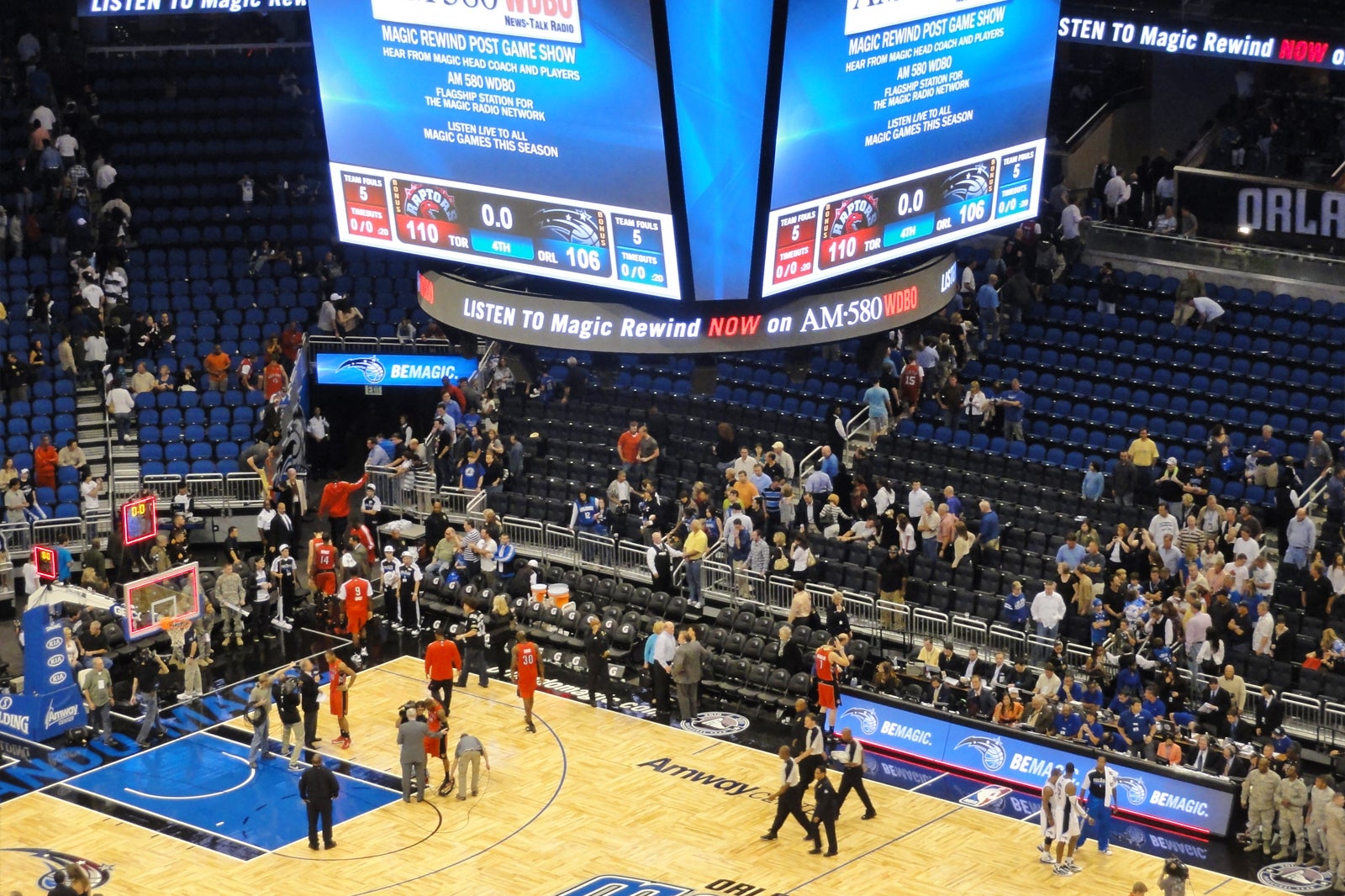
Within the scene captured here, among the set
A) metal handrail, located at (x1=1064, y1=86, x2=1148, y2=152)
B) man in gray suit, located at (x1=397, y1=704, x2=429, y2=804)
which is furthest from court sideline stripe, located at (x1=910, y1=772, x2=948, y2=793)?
metal handrail, located at (x1=1064, y1=86, x2=1148, y2=152)

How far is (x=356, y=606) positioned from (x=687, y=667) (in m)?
5.76

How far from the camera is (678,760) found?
28594mm

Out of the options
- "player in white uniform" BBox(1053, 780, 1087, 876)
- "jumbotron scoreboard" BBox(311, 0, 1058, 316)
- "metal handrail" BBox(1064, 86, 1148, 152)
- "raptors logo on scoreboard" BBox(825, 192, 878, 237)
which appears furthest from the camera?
"metal handrail" BBox(1064, 86, 1148, 152)

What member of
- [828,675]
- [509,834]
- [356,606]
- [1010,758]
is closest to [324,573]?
[356,606]

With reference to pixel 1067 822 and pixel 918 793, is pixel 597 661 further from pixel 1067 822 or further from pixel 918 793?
pixel 1067 822

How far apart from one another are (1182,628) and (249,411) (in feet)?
53.9

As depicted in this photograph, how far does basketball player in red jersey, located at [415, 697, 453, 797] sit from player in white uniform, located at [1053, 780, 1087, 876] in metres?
7.74

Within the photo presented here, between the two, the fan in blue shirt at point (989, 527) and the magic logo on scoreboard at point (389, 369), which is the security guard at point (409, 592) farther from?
the fan in blue shirt at point (989, 527)

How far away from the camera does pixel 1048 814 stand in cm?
2539

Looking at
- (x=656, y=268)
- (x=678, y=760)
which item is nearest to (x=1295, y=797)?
(x=678, y=760)

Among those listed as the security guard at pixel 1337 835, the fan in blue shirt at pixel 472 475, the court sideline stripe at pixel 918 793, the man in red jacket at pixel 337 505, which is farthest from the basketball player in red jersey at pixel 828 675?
the man in red jacket at pixel 337 505

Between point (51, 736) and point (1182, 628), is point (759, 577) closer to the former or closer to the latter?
point (1182, 628)

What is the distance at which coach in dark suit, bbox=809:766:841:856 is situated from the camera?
2542 cm

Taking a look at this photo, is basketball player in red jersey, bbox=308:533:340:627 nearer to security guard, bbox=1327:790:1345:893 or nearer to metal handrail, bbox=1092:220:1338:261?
metal handrail, bbox=1092:220:1338:261
